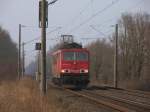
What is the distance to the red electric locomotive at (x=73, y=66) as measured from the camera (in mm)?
40344

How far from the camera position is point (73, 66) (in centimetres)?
4075

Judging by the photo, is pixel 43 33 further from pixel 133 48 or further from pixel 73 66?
pixel 133 48

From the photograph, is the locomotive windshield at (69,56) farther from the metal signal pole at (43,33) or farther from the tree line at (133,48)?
the tree line at (133,48)

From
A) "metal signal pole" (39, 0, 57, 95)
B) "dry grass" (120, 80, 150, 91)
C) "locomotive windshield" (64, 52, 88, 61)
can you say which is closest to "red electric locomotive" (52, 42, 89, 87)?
"locomotive windshield" (64, 52, 88, 61)

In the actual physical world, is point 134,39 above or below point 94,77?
above

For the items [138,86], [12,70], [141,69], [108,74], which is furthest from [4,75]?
[108,74]

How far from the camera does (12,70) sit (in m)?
59.6

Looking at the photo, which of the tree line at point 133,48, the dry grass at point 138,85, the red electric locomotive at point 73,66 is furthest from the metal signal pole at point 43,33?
the tree line at point 133,48

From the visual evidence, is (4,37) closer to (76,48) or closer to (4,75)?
(4,75)

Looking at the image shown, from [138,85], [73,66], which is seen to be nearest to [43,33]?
[73,66]

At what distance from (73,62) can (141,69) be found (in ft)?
91.8

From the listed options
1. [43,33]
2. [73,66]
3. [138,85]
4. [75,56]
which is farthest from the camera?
[138,85]

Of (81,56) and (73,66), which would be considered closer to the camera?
(73,66)

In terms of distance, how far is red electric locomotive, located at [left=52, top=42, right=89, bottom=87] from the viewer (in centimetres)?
4034
